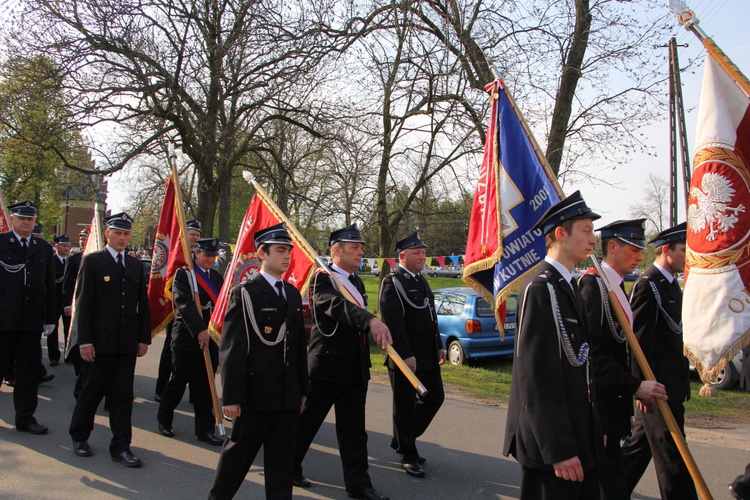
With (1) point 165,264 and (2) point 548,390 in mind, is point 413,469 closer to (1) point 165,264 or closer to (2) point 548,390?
(2) point 548,390

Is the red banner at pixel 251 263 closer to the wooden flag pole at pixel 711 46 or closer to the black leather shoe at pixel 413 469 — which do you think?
the black leather shoe at pixel 413 469

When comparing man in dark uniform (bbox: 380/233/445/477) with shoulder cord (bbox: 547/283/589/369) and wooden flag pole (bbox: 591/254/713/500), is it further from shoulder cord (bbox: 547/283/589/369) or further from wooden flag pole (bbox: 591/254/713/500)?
shoulder cord (bbox: 547/283/589/369)

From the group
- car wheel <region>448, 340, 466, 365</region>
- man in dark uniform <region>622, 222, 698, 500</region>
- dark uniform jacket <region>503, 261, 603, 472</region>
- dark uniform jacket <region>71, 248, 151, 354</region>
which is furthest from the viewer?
car wheel <region>448, 340, 466, 365</region>

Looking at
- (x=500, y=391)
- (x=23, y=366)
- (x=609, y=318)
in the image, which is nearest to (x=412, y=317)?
(x=609, y=318)

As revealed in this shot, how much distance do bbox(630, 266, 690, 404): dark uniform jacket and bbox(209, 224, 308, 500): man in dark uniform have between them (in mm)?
2418

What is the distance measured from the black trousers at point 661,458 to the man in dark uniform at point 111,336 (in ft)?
13.0

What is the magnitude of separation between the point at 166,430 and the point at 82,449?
3.09ft

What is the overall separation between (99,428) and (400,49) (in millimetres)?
8392

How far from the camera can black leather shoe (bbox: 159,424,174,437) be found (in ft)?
20.2

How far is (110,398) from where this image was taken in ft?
17.8

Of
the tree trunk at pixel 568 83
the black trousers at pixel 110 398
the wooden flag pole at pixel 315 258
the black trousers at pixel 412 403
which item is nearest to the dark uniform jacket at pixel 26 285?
the black trousers at pixel 110 398

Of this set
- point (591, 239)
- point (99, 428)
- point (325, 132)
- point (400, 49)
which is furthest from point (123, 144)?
point (591, 239)

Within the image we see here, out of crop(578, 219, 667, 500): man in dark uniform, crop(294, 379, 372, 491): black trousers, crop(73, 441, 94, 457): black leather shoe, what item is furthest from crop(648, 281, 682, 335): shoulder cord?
crop(73, 441, 94, 457): black leather shoe

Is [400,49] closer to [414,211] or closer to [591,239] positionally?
[414,211]
